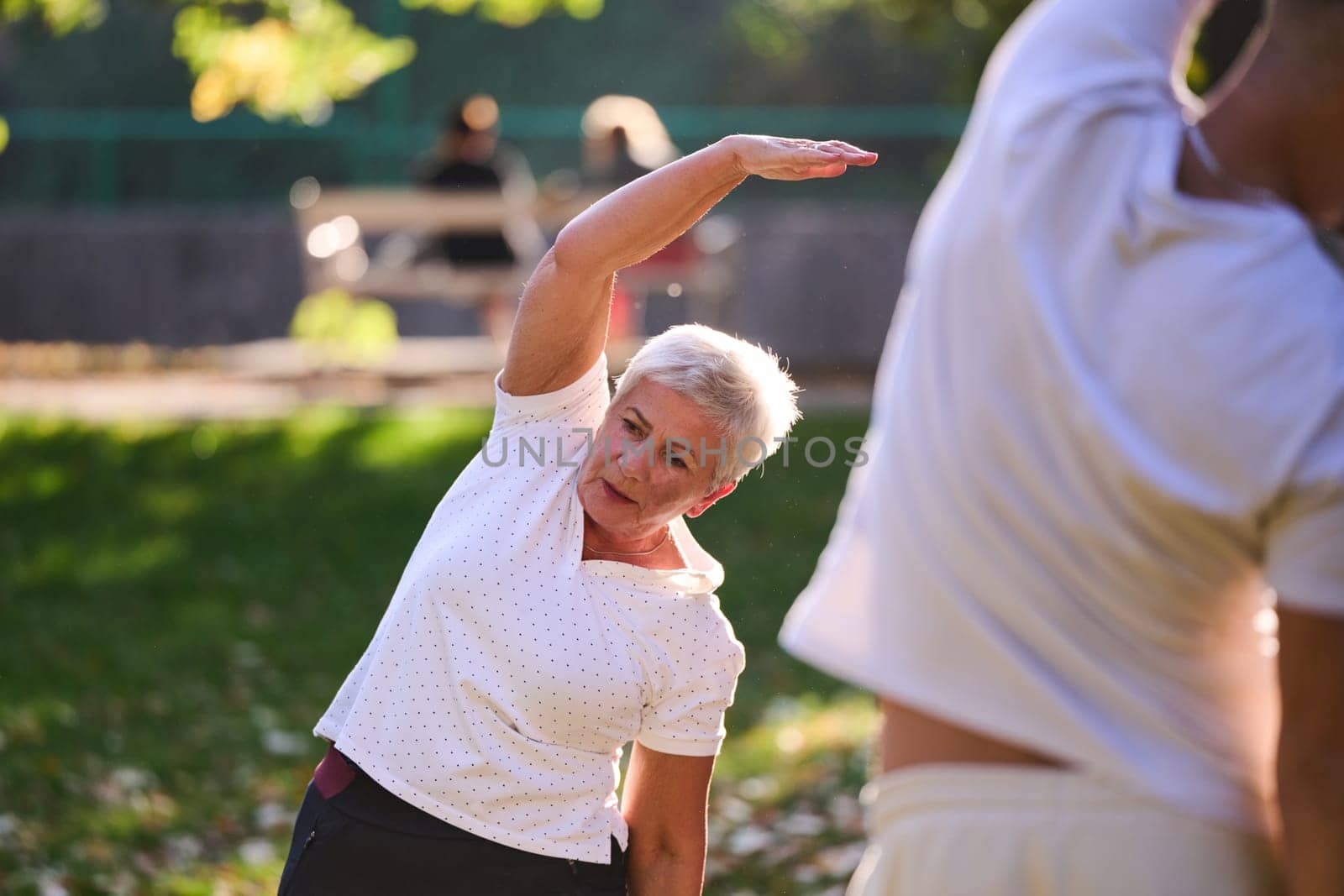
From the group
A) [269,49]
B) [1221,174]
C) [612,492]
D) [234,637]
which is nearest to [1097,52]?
[1221,174]

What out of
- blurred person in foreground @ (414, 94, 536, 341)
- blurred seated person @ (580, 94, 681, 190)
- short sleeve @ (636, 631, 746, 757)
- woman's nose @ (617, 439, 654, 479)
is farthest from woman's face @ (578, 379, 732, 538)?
blurred person in foreground @ (414, 94, 536, 341)

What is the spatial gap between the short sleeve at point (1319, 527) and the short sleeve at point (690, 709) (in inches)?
45.3

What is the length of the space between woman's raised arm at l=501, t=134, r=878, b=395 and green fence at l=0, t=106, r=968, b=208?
14.0m

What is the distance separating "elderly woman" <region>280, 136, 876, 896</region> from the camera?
7.66ft

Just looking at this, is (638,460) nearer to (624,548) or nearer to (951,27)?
(624,548)

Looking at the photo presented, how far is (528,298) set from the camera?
2.47m

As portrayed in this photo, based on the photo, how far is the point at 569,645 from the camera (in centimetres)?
233

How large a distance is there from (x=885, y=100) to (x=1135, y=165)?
2197 cm

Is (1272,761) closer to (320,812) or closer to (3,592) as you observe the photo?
(320,812)

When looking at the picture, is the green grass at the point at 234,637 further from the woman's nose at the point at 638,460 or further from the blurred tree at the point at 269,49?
the woman's nose at the point at 638,460

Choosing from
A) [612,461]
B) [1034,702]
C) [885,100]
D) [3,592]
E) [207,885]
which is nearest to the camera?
[1034,702]

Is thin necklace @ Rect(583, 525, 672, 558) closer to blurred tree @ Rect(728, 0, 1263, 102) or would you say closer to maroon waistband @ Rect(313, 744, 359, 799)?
maroon waistband @ Rect(313, 744, 359, 799)

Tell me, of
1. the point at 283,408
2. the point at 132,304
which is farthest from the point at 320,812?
the point at 132,304

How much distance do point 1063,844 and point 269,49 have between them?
7.20 meters
